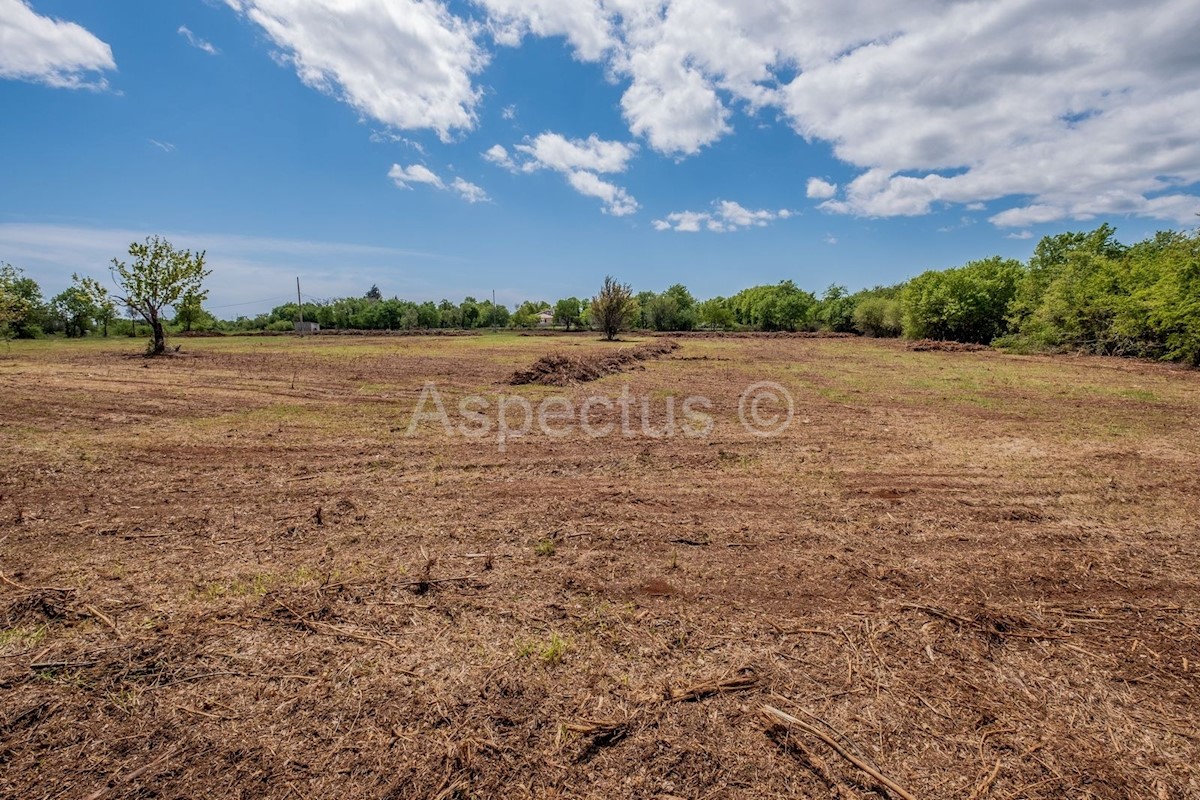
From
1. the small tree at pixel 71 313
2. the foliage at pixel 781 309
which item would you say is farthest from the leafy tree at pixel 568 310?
the small tree at pixel 71 313

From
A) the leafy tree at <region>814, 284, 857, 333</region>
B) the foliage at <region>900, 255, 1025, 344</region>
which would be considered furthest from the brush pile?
the leafy tree at <region>814, 284, 857, 333</region>

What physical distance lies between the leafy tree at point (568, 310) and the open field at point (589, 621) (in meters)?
82.3

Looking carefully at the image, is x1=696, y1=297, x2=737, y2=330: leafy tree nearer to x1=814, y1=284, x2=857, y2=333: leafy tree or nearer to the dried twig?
x1=814, y1=284, x2=857, y2=333: leafy tree

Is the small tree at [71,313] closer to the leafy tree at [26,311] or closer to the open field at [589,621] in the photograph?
the leafy tree at [26,311]

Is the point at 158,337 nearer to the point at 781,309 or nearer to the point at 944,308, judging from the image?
the point at 944,308

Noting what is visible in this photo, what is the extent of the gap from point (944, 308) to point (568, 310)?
61.7m

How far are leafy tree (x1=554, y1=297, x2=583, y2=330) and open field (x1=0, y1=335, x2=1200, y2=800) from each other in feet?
270

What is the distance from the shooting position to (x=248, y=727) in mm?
2432

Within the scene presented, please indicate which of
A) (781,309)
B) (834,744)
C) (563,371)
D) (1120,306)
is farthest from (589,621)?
(781,309)

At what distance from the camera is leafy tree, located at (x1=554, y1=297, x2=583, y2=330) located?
89438 mm

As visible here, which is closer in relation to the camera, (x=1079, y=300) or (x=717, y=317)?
(x=1079, y=300)

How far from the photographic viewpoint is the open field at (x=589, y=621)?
90.2 inches

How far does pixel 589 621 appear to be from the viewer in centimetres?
336

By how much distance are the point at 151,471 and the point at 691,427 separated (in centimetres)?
832
